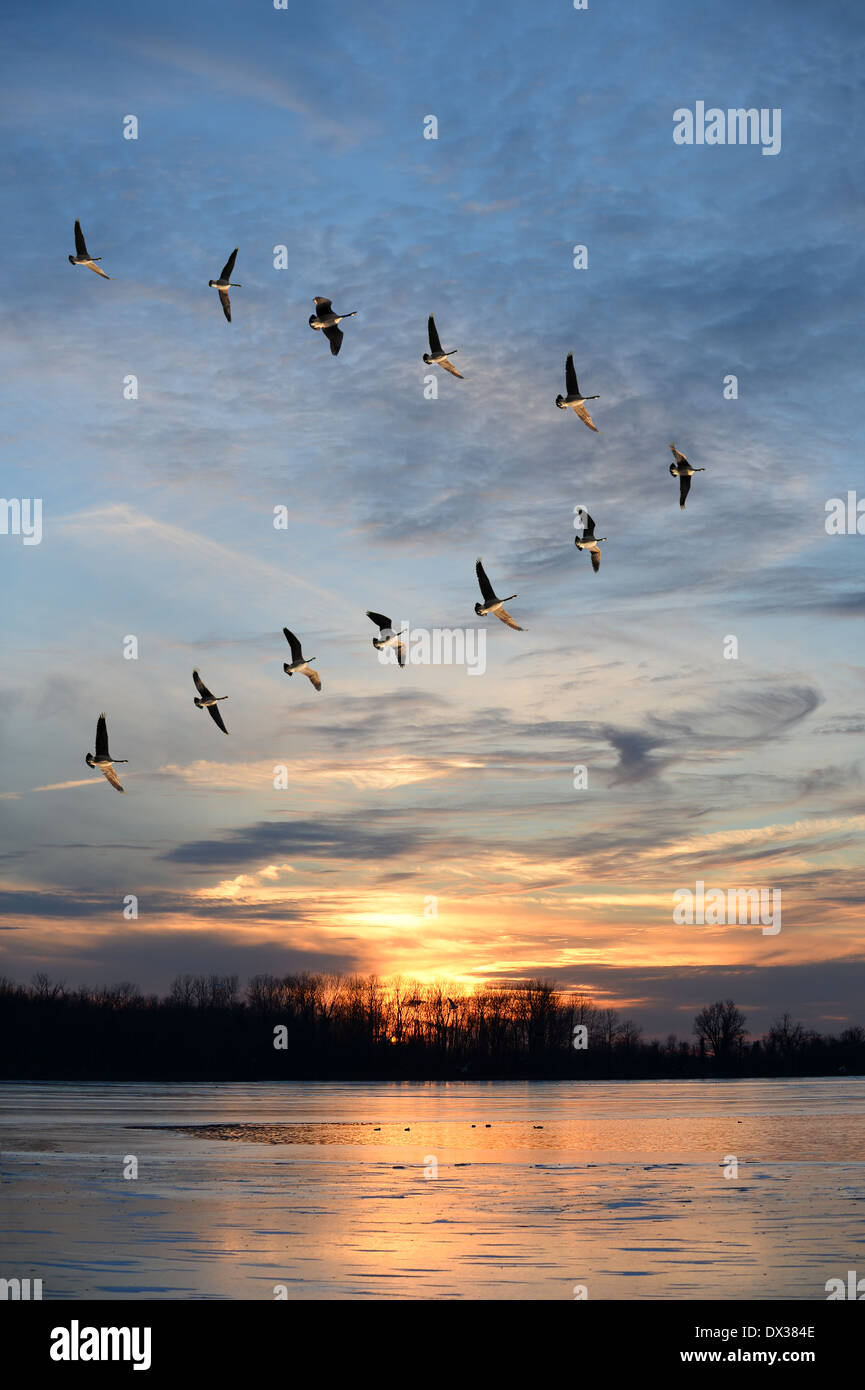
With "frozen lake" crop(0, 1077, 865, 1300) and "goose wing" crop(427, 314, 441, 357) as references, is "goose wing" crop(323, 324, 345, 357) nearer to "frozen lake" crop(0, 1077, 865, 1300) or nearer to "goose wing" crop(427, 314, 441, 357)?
"goose wing" crop(427, 314, 441, 357)

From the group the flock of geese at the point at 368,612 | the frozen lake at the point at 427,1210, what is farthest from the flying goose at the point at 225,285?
the frozen lake at the point at 427,1210

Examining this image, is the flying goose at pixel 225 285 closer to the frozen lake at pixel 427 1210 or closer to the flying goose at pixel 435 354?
the flying goose at pixel 435 354

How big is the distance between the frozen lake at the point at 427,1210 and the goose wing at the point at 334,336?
1906 centimetres

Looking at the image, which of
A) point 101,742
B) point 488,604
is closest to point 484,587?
point 488,604

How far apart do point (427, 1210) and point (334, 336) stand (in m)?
19.9

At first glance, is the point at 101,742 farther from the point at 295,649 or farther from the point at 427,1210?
the point at 427,1210

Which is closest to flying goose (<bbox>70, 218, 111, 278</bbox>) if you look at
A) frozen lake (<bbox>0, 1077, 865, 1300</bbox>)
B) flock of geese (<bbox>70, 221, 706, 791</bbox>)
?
flock of geese (<bbox>70, 221, 706, 791</bbox>)

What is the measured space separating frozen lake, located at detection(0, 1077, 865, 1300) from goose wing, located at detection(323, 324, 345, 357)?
19059 mm

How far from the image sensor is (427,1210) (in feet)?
97.0

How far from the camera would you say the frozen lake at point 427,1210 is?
70.9 feet

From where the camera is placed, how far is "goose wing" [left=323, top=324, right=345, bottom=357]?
103ft

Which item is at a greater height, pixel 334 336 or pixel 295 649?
pixel 334 336
